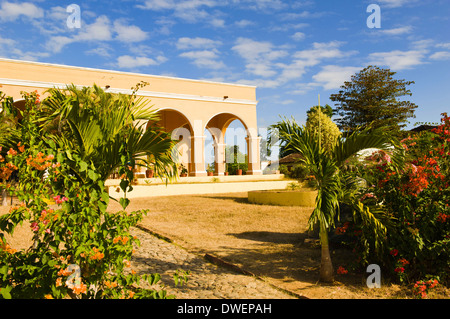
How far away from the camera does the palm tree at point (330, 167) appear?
453 centimetres

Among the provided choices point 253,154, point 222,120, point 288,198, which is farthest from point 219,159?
point 288,198

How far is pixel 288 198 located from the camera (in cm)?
1247

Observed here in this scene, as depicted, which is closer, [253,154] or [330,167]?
[330,167]

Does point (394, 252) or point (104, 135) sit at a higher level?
point (104, 135)

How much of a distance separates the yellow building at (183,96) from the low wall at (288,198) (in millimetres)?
8798

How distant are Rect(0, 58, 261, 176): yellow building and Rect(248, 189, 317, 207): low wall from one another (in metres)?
8.80

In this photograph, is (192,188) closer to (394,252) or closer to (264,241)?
(264,241)

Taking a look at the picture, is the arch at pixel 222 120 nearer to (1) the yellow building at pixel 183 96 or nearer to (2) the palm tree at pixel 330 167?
(1) the yellow building at pixel 183 96

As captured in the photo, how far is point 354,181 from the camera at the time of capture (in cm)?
546

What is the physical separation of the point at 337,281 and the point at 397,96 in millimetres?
37773

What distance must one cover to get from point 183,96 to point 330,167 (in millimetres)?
17390

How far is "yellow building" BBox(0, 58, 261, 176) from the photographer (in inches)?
669
